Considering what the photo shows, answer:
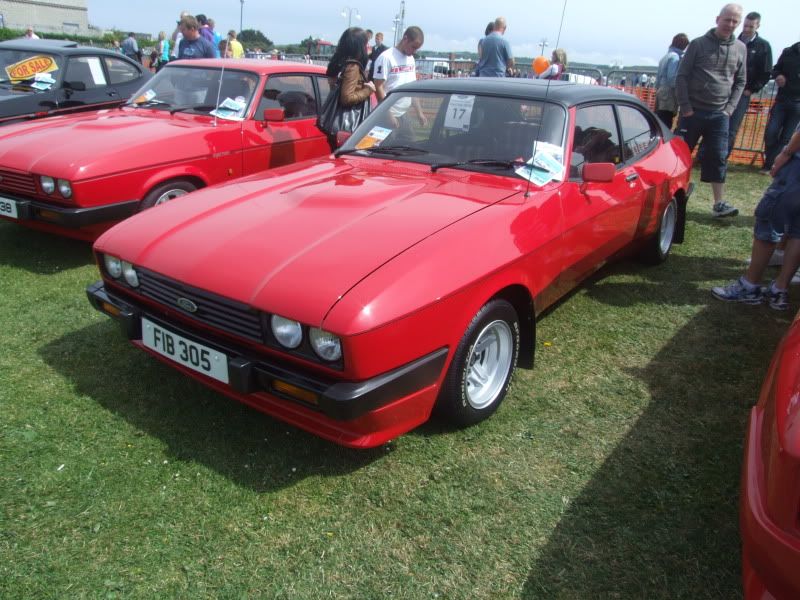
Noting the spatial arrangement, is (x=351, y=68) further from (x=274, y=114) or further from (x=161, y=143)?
(x=161, y=143)

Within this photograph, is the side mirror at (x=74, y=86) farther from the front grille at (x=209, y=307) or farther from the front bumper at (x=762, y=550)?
the front bumper at (x=762, y=550)

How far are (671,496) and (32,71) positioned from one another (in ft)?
25.2

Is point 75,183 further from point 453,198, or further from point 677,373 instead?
point 677,373

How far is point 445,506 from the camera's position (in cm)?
232

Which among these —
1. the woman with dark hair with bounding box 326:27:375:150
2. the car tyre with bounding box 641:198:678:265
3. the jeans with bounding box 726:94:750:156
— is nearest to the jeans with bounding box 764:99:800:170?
the jeans with bounding box 726:94:750:156

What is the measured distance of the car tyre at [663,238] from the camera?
4.63 meters

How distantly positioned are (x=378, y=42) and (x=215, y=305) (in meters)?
15.5

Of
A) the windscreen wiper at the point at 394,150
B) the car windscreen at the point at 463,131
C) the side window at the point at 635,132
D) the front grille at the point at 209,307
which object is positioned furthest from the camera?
the side window at the point at 635,132

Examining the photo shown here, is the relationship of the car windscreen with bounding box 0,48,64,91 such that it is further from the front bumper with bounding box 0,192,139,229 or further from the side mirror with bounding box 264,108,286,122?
the side mirror with bounding box 264,108,286,122

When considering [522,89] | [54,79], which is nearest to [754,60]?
[522,89]

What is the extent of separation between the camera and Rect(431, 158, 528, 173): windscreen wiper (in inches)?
123

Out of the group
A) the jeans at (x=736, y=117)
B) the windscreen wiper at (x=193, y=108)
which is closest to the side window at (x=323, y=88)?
the windscreen wiper at (x=193, y=108)

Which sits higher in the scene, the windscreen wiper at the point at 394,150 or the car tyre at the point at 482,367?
the windscreen wiper at the point at 394,150

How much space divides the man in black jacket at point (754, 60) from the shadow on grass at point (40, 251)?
315 inches
